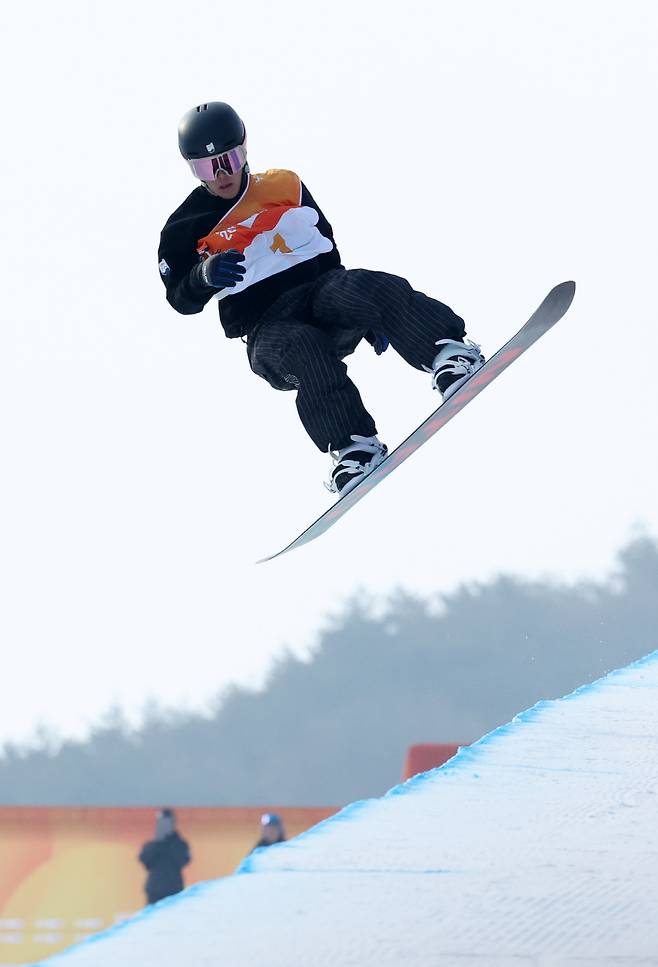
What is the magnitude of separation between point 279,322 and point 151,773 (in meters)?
43.4

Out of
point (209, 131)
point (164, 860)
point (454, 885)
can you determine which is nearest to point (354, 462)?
point (209, 131)

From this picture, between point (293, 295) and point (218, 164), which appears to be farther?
point (293, 295)

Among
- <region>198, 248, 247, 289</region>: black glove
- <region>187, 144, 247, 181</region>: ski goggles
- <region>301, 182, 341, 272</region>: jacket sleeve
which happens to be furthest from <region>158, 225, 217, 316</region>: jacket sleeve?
<region>301, 182, 341, 272</region>: jacket sleeve

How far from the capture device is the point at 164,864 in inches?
410

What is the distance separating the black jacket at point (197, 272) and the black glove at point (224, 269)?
0.36 ft

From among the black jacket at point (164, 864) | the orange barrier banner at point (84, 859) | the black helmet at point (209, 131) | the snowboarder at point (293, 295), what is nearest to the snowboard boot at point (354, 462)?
the snowboarder at point (293, 295)

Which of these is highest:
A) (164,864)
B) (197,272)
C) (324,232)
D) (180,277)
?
(324,232)

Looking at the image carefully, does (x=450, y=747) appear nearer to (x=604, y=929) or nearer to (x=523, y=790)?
(x=523, y=790)

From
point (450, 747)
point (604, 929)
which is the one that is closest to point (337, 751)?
point (450, 747)

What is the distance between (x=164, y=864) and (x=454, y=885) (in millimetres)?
7696

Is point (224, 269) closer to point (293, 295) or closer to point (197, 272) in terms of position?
point (197, 272)

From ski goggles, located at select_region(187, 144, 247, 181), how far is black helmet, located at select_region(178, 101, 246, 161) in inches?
0.8

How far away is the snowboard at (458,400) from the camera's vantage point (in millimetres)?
5992

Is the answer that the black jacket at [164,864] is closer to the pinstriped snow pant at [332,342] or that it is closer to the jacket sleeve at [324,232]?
the pinstriped snow pant at [332,342]
